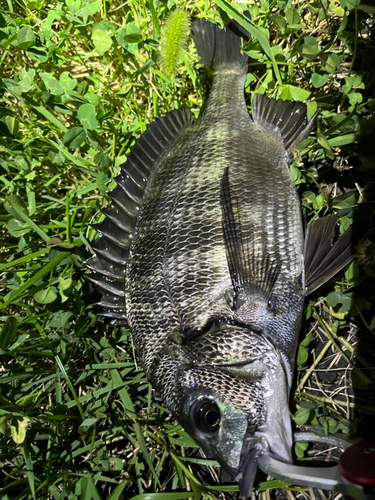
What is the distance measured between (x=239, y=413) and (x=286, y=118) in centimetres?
148

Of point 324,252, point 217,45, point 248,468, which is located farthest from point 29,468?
point 217,45

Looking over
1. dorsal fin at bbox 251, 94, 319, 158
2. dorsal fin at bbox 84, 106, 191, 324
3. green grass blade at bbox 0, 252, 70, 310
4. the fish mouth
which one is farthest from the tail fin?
the fish mouth

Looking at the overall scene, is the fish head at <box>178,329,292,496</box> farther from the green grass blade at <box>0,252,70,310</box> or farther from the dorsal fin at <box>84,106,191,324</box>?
the green grass blade at <box>0,252,70,310</box>

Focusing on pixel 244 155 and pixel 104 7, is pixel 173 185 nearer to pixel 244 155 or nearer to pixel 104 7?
pixel 244 155

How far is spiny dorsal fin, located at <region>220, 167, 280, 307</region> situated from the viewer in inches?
64.8

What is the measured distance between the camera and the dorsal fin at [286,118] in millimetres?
1988

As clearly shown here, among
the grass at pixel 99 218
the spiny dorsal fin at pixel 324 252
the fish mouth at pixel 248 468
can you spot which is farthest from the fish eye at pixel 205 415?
the spiny dorsal fin at pixel 324 252

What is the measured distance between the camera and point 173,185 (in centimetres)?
187

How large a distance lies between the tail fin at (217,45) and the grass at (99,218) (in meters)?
0.11

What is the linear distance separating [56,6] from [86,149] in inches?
40.2

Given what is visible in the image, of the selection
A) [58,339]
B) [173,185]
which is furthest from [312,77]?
[58,339]

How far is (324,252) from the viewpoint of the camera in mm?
1844

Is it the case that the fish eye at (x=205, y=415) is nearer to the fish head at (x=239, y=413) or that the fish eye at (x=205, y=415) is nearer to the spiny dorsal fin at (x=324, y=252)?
the fish head at (x=239, y=413)

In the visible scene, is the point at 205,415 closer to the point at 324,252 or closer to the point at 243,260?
the point at 243,260
